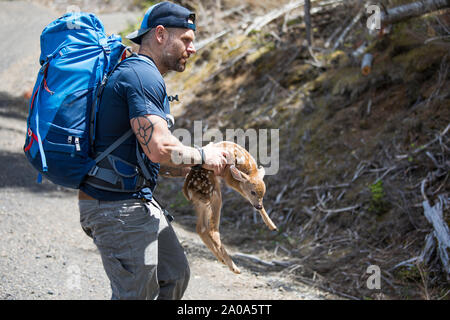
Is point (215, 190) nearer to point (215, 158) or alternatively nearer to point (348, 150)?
point (215, 158)

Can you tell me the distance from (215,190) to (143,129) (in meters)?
0.90

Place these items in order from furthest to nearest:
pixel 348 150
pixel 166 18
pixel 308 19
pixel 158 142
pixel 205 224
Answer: pixel 308 19, pixel 348 150, pixel 205 224, pixel 166 18, pixel 158 142

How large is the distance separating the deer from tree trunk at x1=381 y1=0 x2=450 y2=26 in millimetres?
5480

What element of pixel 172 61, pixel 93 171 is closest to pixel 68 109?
pixel 93 171

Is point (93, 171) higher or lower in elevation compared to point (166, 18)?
lower

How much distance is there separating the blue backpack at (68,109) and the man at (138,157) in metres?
0.08

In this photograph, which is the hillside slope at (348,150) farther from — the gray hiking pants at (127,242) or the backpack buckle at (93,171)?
the backpack buckle at (93,171)

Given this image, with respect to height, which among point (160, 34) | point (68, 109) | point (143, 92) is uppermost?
point (160, 34)

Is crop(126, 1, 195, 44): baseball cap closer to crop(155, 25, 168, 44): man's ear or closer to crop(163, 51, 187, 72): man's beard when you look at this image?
crop(155, 25, 168, 44): man's ear

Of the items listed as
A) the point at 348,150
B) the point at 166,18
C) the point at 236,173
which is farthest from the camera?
the point at 348,150

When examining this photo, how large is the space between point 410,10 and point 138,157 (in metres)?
6.46

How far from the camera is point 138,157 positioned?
10.2 ft

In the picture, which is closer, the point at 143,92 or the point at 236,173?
the point at 143,92

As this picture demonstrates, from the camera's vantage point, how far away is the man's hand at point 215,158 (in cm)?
315
